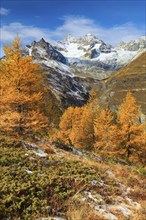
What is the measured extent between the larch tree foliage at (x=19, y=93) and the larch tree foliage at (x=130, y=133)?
17688 millimetres

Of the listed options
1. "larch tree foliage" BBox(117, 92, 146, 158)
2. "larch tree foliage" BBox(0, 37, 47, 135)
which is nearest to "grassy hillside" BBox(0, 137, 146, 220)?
"larch tree foliage" BBox(0, 37, 47, 135)

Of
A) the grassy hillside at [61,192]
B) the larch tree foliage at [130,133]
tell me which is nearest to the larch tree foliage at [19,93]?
the grassy hillside at [61,192]

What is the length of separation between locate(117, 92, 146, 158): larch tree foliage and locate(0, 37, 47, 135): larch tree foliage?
1769 cm

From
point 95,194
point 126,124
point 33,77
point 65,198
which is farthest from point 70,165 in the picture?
point 126,124

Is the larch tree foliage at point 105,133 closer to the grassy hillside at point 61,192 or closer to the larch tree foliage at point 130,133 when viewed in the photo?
the larch tree foliage at point 130,133

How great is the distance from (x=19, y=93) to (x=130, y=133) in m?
21.0

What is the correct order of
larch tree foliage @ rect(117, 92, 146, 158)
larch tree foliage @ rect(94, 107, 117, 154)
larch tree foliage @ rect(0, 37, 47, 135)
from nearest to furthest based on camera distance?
larch tree foliage @ rect(0, 37, 47, 135)
larch tree foliage @ rect(117, 92, 146, 158)
larch tree foliage @ rect(94, 107, 117, 154)

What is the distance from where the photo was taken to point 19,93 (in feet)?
72.9

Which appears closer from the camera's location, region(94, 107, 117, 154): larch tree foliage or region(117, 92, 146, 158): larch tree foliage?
region(117, 92, 146, 158): larch tree foliage

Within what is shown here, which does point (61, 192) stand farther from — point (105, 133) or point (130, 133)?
point (105, 133)

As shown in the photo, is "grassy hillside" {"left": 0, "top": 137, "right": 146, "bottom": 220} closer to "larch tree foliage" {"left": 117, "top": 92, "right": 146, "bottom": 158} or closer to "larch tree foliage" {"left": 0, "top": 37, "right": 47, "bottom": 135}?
"larch tree foliage" {"left": 0, "top": 37, "right": 47, "bottom": 135}

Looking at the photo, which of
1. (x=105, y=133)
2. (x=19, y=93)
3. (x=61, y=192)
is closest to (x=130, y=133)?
(x=105, y=133)

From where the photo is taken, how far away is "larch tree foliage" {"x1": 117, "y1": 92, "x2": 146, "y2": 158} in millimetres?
37281

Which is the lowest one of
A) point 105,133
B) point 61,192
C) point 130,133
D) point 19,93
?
point 105,133
